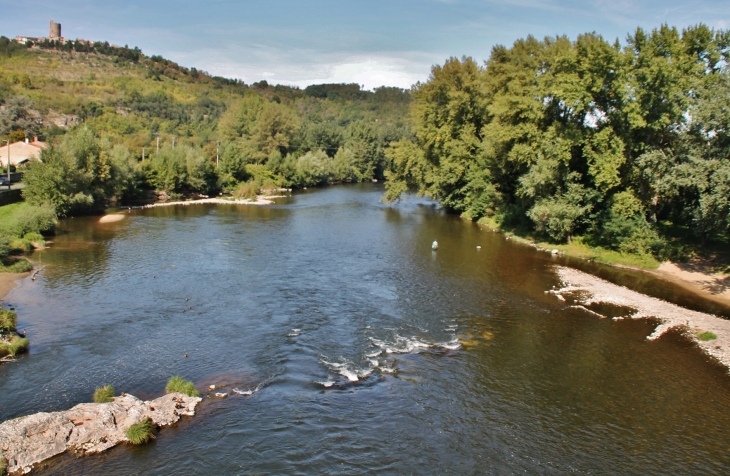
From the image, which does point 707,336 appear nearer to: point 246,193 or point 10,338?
point 10,338

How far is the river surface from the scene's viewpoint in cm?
1648

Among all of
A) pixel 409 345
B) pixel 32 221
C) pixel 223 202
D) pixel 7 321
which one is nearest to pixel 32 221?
pixel 32 221

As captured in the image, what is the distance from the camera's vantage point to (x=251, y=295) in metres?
31.9

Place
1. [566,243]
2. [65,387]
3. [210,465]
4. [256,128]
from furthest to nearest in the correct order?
[256,128]
[566,243]
[65,387]
[210,465]

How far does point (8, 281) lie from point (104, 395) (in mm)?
20797

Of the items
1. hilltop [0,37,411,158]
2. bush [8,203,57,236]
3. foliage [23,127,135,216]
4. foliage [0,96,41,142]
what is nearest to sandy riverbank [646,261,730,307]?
bush [8,203,57,236]

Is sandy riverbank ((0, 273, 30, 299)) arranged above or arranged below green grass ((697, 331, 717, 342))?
below

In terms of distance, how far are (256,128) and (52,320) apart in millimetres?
86728

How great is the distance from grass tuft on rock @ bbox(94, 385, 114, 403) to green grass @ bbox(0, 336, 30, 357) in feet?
22.3

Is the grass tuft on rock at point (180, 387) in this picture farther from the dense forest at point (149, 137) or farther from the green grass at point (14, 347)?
the dense forest at point (149, 137)

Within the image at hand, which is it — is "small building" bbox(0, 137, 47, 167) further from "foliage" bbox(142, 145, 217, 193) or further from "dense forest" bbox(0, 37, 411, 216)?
"foliage" bbox(142, 145, 217, 193)

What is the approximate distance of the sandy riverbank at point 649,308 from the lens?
25.6 meters

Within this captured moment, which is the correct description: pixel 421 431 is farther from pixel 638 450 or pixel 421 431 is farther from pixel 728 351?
pixel 728 351

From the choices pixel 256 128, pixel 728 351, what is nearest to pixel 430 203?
pixel 256 128
